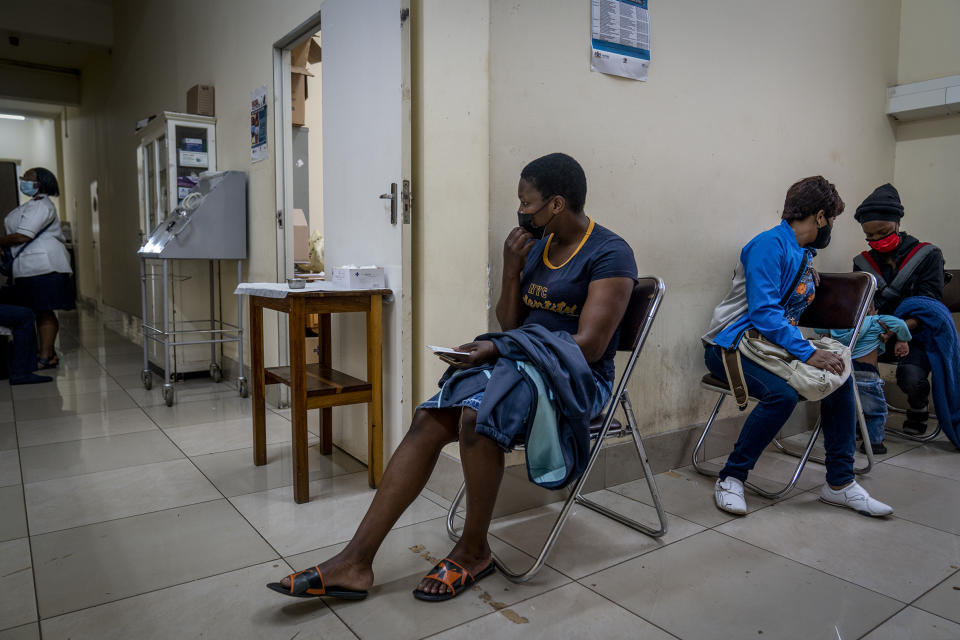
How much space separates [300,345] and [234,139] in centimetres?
256

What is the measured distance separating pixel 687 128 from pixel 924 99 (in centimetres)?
185

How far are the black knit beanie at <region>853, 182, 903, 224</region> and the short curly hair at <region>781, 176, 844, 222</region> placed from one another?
0.82 metres

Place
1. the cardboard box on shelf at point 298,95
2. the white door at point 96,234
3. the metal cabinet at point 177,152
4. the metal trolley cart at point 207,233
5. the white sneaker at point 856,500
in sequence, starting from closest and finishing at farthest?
the white sneaker at point 856,500 → the metal trolley cart at point 207,233 → the cardboard box on shelf at point 298,95 → the metal cabinet at point 177,152 → the white door at point 96,234

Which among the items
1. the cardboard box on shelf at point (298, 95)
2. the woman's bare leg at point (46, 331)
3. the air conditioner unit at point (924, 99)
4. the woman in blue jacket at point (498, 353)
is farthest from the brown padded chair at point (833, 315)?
the woman's bare leg at point (46, 331)

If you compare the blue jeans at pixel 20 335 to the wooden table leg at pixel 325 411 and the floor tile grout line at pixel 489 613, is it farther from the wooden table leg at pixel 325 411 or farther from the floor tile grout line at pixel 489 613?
the floor tile grout line at pixel 489 613

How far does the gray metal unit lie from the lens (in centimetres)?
404

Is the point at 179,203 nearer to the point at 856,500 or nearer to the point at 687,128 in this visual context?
the point at 687,128

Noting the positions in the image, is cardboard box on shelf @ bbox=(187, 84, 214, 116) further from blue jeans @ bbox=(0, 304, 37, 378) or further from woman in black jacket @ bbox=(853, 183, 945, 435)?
woman in black jacket @ bbox=(853, 183, 945, 435)

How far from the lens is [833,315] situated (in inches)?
105

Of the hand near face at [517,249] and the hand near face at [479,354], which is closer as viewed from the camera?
the hand near face at [479,354]

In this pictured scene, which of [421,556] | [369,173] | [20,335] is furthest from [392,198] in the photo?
[20,335]

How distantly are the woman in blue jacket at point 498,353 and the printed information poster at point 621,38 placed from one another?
0.76 metres

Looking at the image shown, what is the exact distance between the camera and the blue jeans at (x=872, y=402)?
10.4 ft

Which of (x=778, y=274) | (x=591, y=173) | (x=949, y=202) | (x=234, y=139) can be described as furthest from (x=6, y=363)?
(x=949, y=202)
